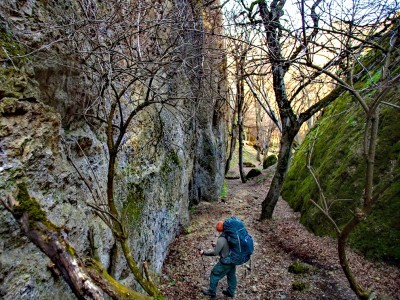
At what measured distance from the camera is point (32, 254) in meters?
2.79

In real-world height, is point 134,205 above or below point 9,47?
below

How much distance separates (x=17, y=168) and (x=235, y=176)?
18.2 metres

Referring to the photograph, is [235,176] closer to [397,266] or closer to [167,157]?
[167,157]

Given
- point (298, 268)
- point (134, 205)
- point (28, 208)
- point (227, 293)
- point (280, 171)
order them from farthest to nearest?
1. point (280, 171)
2. point (298, 268)
3. point (227, 293)
4. point (134, 205)
5. point (28, 208)

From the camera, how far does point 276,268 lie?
22.2ft

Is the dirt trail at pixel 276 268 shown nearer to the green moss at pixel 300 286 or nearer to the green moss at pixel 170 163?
the green moss at pixel 300 286

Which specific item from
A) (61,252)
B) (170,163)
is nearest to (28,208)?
(61,252)

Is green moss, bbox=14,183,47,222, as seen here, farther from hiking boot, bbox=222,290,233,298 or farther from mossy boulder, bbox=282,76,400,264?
hiking boot, bbox=222,290,233,298

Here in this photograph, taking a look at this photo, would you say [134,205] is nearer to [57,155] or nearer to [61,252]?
[57,155]

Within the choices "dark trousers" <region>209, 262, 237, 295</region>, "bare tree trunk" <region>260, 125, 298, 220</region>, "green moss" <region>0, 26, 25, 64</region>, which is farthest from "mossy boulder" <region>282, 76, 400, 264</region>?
"green moss" <region>0, 26, 25, 64</region>

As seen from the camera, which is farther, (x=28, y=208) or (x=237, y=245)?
(x=237, y=245)

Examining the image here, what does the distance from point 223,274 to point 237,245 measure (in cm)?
79

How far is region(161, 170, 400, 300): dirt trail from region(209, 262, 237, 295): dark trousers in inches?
10.8

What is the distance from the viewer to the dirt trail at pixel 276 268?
558 cm
